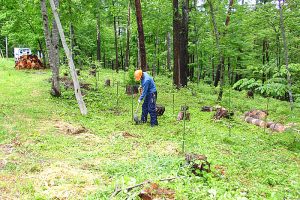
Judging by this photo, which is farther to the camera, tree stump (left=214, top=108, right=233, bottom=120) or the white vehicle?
the white vehicle

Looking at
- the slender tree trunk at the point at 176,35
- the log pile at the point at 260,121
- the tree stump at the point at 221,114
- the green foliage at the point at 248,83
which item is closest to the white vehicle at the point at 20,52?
the slender tree trunk at the point at 176,35

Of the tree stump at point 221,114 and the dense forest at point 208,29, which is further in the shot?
the dense forest at point 208,29

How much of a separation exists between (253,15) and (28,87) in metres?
9.89

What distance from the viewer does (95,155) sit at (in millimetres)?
5801

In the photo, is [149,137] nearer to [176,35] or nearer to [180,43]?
[176,35]

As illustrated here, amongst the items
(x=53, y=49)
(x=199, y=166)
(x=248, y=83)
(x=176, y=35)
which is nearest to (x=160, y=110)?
(x=248, y=83)

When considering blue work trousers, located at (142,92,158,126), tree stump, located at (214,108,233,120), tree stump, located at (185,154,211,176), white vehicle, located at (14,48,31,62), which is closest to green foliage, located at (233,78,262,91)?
tree stump, located at (214,108,233,120)

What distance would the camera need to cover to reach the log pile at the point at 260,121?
8634mm

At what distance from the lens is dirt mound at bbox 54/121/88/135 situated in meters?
7.27

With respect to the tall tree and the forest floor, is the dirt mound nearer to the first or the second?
the forest floor

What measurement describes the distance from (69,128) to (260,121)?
5.83 metres

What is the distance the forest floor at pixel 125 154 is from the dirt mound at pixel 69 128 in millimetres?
24

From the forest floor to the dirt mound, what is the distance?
0.08ft

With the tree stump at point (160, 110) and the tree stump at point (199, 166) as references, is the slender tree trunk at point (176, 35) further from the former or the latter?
the tree stump at point (199, 166)
